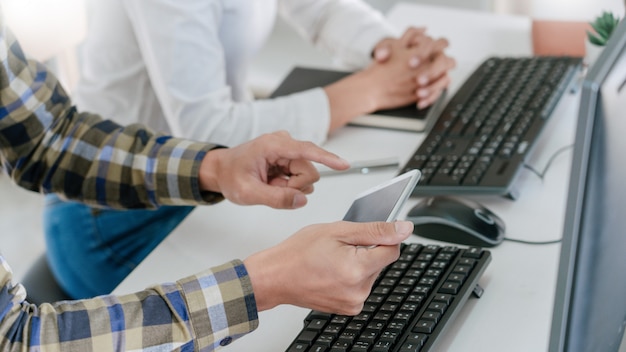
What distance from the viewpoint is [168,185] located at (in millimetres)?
1124

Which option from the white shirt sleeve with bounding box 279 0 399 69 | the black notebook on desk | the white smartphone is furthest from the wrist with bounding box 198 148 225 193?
the white shirt sleeve with bounding box 279 0 399 69

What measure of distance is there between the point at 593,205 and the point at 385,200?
0.32m

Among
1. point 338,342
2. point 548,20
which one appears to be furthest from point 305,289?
point 548,20

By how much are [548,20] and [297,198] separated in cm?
72

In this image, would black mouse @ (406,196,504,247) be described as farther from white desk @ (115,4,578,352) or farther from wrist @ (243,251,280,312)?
wrist @ (243,251,280,312)

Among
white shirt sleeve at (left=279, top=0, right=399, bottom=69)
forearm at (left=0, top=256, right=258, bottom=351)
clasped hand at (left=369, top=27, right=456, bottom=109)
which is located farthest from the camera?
white shirt sleeve at (left=279, top=0, right=399, bottom=69)

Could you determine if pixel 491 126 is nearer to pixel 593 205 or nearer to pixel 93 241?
pixel 93 241

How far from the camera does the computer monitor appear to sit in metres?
0.56

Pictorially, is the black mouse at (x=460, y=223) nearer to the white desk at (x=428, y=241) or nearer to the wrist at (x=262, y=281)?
the white desk at (x=428, y=241)

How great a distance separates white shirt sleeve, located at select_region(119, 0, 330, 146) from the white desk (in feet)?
0.23

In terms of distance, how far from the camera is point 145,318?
0.80m

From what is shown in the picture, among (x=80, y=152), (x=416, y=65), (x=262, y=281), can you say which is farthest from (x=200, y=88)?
(x=262, y=281)

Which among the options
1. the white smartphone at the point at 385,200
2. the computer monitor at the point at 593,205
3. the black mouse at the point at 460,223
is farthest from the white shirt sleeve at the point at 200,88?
the computer monitor at the point at 593,205

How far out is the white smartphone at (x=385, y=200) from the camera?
83 centimetres
